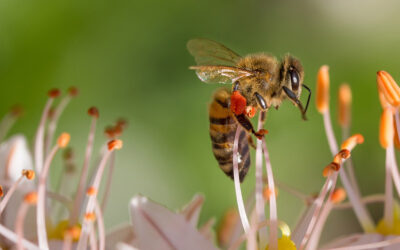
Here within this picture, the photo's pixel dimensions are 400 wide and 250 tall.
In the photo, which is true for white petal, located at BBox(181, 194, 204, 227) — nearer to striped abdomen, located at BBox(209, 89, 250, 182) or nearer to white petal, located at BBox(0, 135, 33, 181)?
striped abdomen, located at BBox(209, 89, 250, 182)

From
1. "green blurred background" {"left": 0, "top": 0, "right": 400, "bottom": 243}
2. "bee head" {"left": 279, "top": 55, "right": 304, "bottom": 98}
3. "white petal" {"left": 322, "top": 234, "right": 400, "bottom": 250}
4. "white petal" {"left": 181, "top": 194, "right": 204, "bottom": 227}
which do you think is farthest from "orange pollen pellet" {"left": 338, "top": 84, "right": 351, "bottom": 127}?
"green blurred background" {"left": 0, "top": 0, "right": 400, "bottom": 243}

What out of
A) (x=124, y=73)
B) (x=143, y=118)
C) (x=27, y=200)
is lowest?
(x=27, y=200)

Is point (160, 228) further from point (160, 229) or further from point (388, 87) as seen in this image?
point (388, 87)

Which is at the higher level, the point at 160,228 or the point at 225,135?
the point at 225,135

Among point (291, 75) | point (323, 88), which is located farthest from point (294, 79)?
point (323, 88)

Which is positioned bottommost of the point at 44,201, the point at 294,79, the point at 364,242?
the point at 364,242

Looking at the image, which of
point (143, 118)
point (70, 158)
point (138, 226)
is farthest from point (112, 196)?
point (138, 226)

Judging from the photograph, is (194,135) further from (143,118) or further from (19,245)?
(19,245)
